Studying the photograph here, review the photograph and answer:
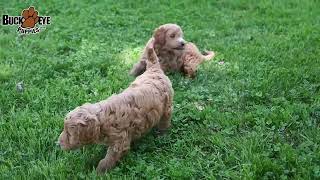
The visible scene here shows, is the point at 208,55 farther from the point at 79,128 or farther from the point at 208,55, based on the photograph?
the point at 79,128

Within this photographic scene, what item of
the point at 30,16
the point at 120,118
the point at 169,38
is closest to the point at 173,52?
the point at 169,38

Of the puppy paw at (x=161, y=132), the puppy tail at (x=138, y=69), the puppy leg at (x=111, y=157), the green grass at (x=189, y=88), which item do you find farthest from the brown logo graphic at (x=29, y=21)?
the puppy leg at (x=111, y=157)

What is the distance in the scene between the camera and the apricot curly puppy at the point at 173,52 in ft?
21.9

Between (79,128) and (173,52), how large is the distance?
3059 mm

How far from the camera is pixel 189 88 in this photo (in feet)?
20.5

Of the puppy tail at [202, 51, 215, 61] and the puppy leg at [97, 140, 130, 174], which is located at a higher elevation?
the puppy tail at [202, 51, 215, 61]

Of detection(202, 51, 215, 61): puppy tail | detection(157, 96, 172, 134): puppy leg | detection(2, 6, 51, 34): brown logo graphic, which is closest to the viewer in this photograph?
detection(157, 96, 172, 134): puppy leg

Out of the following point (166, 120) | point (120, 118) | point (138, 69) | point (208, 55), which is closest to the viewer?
point (120, 118)

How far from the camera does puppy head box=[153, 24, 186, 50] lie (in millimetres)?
6676

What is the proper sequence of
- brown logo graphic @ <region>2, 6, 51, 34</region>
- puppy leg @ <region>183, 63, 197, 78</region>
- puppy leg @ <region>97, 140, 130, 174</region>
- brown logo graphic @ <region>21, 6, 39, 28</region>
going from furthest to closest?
brown logo graphic @ <region>21, 6, 39, 28</region> → brown logo graphic @ <region>2, 6, 51, 34</region> → puppy leg @ <region>183, 63, 197, 78</region> → puppy leg @ <region>97, 140, 130, 174</region>

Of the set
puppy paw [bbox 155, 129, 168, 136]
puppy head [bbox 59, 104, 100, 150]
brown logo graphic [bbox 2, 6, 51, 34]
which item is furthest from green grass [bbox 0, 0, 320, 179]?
puppy head [bbox 59, 104, 100, 150]

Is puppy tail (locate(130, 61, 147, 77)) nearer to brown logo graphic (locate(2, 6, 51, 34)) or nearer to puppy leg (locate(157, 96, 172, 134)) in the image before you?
puppy leg (locate(157, 96, 172, 134))

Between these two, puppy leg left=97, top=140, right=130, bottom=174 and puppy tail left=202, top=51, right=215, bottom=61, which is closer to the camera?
puppy leg left=97, top=140, right=130, bottom=174

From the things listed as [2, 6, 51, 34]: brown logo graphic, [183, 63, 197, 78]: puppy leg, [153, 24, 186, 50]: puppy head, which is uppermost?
[153, 24, 186, 50]: puppy head
